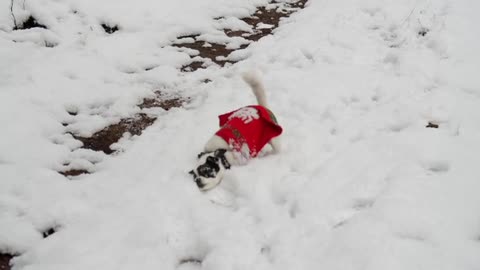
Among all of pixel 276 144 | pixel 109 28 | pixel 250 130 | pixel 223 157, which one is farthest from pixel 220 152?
pixel 109 28

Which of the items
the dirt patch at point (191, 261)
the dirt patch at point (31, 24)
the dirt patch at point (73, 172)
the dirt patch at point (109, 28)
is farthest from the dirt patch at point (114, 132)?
the dirt patch at point (31, 24)

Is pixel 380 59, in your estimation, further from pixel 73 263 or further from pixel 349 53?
pixel 73 263

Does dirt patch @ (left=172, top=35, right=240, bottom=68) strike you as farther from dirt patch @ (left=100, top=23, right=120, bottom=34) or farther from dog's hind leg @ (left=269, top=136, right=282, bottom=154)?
dog's hind leg @ (left=269, top=136, right=282, bottom=154)

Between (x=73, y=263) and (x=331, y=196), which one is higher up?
(x=331, y=196)

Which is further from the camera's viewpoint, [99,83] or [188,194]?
[99,83]

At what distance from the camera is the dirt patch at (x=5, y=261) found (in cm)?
227

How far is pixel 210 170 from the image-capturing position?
9.32 ft

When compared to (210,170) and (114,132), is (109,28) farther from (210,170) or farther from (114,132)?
(210,170)

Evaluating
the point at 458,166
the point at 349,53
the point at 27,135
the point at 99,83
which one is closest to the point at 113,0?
the point at 99,83

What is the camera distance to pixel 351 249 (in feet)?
7.17

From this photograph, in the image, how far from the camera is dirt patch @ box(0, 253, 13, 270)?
227 cm

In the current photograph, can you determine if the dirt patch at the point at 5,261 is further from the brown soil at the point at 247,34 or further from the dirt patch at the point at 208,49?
the dirt patch at the point at 208,49

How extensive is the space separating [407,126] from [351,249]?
5.21 ft

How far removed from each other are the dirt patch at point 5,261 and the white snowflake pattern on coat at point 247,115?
1.79m
